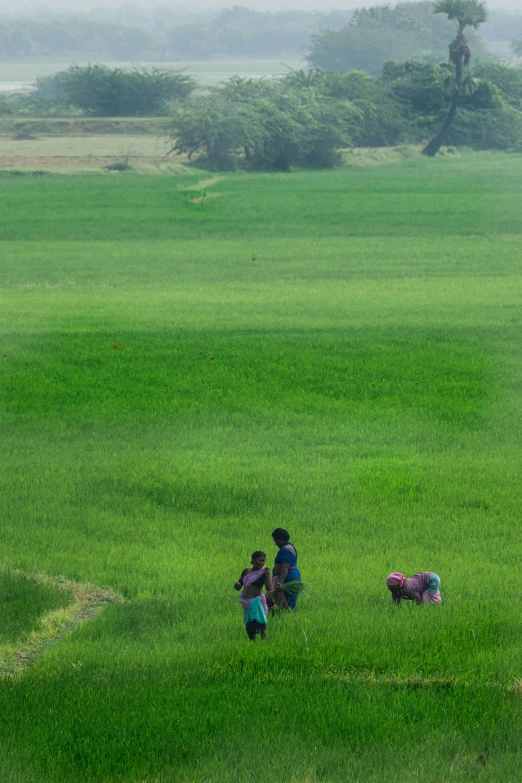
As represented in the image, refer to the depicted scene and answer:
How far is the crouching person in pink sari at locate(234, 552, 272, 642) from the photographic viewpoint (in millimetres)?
8320

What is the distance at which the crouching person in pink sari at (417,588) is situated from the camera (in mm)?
9168

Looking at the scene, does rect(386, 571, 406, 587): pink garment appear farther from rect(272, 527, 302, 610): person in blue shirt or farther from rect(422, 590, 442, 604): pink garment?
rect(272, 527, 302, 610): person in blue shirt

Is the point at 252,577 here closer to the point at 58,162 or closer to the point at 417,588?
the point at 417,588

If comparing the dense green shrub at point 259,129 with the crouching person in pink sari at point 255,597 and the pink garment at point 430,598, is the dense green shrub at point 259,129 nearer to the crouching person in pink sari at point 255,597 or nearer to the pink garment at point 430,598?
the pink garment at point 430,598

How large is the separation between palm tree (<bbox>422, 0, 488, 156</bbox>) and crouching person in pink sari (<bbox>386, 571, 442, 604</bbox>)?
72789 mm

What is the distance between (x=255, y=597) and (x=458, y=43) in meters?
81.8

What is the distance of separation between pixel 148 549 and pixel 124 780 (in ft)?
17.3

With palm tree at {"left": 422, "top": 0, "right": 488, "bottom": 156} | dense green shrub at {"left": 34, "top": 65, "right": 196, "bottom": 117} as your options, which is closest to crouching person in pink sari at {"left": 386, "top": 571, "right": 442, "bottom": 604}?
palm tree at {"left": 422, "top": 0, "right": 488, "bottom": 156}

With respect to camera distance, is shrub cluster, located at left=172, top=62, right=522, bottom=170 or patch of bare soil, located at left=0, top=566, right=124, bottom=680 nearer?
patch of bare soil, located at left=0, top=566, right=124, bottom=680

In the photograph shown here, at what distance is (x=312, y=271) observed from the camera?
3412cm

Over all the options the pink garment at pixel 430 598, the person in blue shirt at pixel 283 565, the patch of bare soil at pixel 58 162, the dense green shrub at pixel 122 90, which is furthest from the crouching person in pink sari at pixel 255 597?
the dense green shrub at pixel 122 90

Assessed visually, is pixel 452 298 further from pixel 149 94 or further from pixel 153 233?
pixel 149 94

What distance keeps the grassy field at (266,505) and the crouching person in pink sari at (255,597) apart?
0.61 ft

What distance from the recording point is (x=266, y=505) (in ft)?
43.2
